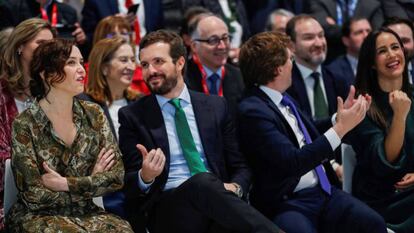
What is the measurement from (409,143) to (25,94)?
2387mm

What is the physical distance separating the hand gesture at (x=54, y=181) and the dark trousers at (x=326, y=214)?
1272mm

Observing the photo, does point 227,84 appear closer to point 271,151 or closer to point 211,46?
point 211,46

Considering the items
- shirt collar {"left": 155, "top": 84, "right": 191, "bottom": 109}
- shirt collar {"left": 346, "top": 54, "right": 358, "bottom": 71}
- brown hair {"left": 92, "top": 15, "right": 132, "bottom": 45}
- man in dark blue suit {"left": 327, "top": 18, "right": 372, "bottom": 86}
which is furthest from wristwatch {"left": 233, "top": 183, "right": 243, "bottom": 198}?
shirt collar {"left": 346, "top": 54, "right": 358, "bottom": 71}

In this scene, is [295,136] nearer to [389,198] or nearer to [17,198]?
[389,198]

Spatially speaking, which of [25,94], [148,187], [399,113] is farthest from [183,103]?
[399,113]

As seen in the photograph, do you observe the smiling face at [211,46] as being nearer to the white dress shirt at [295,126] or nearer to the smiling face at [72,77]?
the white dress shirt at [295,126]

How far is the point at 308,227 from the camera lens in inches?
171

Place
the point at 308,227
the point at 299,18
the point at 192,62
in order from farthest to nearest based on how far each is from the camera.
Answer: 1. the point at 299,18
2. the point at 192,62
3. the point at 308,227

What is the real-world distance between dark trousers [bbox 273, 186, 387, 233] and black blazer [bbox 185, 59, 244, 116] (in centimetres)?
133

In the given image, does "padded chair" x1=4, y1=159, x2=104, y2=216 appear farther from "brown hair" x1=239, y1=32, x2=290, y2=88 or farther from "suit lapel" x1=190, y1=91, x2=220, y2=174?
"brown hair" x1=239, y1=32, x2=290, y2=88

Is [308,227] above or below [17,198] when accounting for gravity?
below

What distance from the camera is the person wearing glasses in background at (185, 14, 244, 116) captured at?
5793 mm

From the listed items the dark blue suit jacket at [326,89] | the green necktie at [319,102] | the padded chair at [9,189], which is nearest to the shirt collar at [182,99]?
the padded chair at [9,189]

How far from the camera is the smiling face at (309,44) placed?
6.11 m
